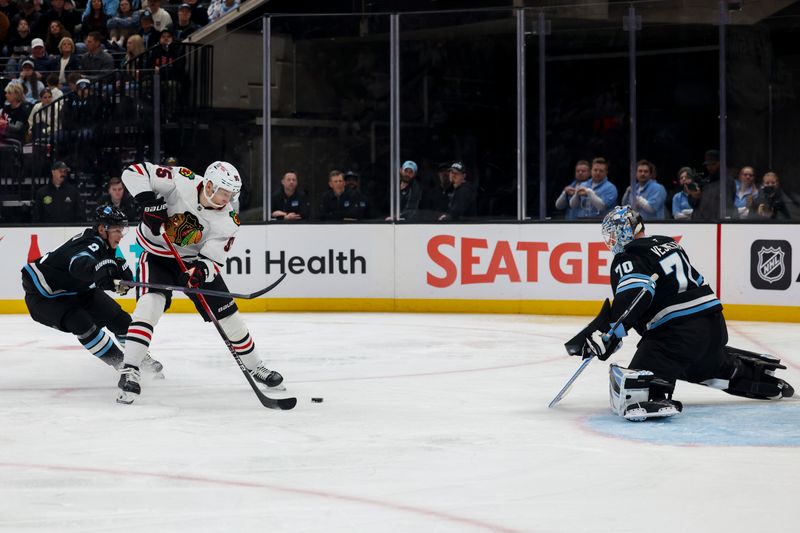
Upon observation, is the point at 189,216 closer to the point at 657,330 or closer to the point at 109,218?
the point at 109,218

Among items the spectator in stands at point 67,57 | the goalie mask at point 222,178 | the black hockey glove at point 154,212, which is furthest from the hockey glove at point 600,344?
the spectator in stands at point 67,57

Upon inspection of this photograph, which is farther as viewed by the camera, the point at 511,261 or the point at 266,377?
the point at 511,261

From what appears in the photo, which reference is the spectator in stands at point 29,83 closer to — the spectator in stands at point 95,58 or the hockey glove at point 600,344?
the spectator in stands at point 95,58

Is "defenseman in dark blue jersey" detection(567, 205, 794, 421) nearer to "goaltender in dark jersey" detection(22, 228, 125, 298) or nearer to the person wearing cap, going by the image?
"goaltender in dark jersey" detection(22, 228, 125, 298)

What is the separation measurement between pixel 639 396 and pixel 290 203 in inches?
225

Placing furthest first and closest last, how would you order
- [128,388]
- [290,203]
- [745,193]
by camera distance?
[290,203] < [745,193] < [128,388]

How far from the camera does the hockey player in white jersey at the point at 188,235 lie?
5133mm

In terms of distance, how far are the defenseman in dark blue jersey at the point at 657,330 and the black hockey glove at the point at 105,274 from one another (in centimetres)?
215

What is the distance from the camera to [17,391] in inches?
215

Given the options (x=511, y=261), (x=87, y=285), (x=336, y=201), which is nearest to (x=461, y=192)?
(x=511, y=261)

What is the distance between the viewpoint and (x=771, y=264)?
28.9 feet

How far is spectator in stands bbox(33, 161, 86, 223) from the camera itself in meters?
9.70

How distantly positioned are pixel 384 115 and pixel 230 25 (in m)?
3.27

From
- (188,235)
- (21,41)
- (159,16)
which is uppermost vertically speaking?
(159,16)
